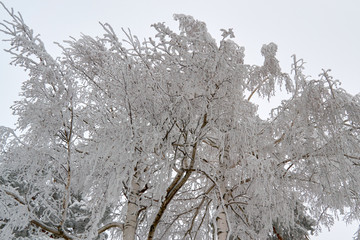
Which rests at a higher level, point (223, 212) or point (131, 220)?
point (223, 212)

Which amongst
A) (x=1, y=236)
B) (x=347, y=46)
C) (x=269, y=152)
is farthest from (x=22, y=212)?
(x=347, y=46)

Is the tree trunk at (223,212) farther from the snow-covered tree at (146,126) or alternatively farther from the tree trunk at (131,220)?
the tree trunk at (131,220)

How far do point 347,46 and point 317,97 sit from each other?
156 m

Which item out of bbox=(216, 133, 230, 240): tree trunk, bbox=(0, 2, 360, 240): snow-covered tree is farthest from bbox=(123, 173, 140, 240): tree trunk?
bbox=(216, 133, 230, 240): tree trunk

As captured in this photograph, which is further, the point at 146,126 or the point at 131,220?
the point at 131,220

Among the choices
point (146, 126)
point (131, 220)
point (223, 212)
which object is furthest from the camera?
point (223, 212)

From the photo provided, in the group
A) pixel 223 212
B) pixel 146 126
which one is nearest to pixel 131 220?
pixel 146 126

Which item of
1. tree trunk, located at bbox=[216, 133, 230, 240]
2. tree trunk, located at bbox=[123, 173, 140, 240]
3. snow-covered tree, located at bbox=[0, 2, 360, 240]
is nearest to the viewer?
snow-covered tree, located at bbox=[0, 2, 360, 240]

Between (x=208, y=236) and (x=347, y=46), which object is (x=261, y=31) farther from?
(x=208, y=236)

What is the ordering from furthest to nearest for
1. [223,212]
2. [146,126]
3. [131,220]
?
1. [223,212]
2. [131,220]
3. [146,126]

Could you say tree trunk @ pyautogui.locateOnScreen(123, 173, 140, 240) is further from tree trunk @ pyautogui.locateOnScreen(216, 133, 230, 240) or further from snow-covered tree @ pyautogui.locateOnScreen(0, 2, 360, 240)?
tree trunk @ pyautogui.locateOnScreen(216, 133, 230, 240)

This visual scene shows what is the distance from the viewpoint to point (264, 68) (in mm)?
5887

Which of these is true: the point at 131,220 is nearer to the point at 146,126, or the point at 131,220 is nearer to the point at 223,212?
the point at 146,126

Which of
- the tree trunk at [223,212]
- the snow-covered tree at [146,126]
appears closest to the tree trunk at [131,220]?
the snow-covered tree at [146,126]
